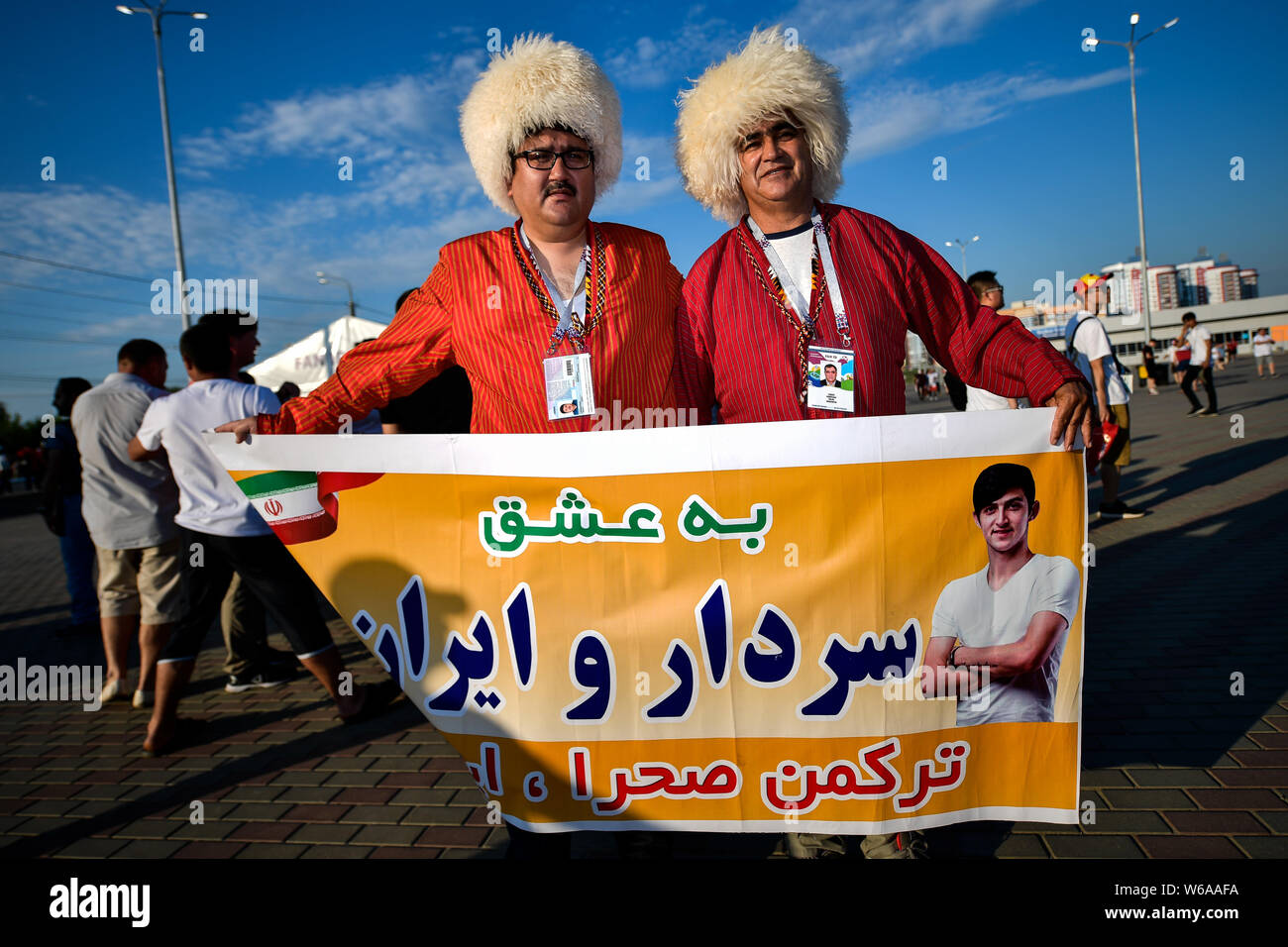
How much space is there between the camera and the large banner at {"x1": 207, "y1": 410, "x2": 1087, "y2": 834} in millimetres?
2008

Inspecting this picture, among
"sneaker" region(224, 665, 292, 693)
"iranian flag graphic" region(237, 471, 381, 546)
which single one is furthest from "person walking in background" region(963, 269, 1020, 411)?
"sneaker" region(224, 665, 292, 693)

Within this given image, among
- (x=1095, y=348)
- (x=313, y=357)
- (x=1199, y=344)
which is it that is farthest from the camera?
(x=1199, y=344)

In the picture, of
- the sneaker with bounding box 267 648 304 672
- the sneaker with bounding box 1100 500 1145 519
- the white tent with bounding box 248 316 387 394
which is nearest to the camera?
the sneaker with bounding box 267 648 304 672

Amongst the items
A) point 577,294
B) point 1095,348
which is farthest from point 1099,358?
point 577,294

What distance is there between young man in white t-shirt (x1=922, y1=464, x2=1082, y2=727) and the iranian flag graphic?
183cm

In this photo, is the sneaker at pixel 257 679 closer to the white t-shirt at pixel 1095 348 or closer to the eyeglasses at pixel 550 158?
the eyeglasses at pixel 550 158

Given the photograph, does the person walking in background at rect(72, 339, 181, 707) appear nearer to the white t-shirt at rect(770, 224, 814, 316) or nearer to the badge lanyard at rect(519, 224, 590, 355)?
the badge lanyard at rect(519, 224, 590, 355)

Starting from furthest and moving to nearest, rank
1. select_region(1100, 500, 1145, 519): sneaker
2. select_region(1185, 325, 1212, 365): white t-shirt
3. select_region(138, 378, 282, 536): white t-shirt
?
select_region(1185, 325, 1212, 365): white t-shirt < select_region(1100, 500, 1145, 519): sneaker < select_region(138, 378, 282, 536): white t-shirt

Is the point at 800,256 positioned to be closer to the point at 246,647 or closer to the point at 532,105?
the point at 532,105

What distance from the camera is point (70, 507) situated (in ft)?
19.6

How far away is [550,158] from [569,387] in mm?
745

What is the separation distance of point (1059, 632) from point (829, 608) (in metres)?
0.65
